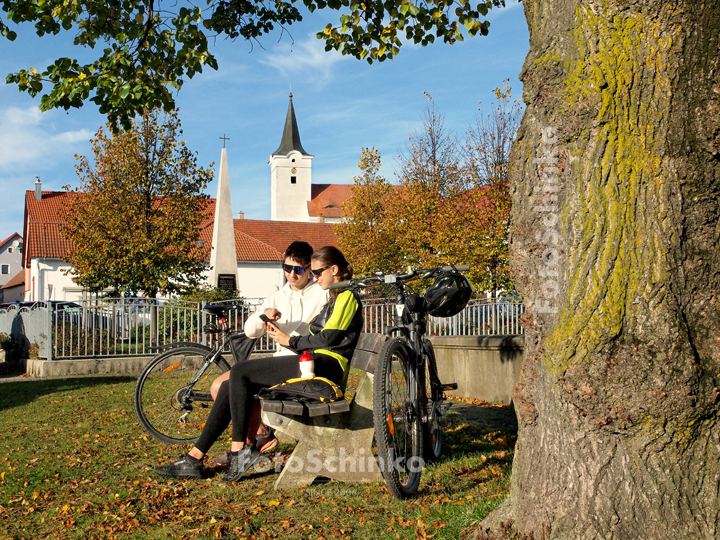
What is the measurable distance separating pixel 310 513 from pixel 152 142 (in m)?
18.3

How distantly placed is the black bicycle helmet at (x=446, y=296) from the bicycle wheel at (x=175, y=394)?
1.80m

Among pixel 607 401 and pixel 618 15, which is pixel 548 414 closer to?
pixel 607 401

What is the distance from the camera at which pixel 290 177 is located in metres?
94.3

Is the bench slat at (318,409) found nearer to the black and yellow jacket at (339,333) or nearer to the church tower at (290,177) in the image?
the black and yellow jacket at (339,333)

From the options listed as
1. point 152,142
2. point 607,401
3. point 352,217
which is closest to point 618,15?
point 607,401

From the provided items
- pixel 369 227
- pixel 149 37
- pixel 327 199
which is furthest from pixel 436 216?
pixel 327 199

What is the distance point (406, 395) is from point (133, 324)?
35.3 feet

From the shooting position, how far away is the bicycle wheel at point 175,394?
5453mm

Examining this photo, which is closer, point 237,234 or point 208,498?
point 208,498

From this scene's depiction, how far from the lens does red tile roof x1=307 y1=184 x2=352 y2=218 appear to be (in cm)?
9044

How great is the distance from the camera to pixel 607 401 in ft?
8.66

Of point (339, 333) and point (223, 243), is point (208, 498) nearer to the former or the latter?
point (339, 333)

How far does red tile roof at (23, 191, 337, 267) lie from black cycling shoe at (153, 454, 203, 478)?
40.4 meters

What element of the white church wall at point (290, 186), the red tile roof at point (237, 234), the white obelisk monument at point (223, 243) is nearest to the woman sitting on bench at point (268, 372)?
the white obelisk monument at point (223, 243)
